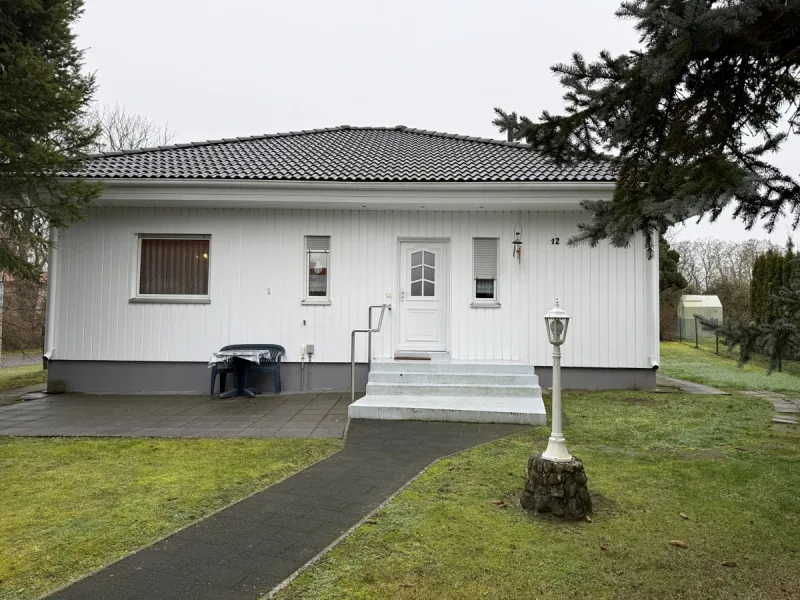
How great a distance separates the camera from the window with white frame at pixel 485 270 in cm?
882

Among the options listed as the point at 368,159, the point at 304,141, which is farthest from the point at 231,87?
the point at 368,159

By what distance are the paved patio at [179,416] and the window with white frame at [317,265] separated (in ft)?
6.26

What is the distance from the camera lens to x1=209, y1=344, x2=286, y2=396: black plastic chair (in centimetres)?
806

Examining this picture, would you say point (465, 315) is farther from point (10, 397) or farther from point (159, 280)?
point (10, 397)

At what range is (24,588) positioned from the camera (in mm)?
2330

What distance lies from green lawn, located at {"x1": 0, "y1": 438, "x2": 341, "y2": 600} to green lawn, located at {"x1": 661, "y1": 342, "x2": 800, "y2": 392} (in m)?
6.23

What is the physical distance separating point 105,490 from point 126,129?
2930 cm

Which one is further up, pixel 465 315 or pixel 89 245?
pixel 89 245

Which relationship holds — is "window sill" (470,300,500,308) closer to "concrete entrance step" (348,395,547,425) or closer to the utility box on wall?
"concrete entrance step" (348,395,547,425)

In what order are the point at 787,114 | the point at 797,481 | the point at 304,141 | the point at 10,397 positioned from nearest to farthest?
the point at 787,114
the point at 797,481
the point at 10,397
the point at 304,141

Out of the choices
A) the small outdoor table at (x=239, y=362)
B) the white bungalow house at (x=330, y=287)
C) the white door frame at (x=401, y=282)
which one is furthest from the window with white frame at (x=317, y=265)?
the small outdoor table at (x=239, y=362)

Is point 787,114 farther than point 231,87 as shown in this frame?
No

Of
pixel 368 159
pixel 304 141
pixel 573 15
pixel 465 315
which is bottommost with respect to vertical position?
pixel 465 315

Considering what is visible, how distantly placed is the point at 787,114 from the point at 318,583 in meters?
3.92
